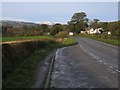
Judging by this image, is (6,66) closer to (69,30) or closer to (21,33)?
(21,33)

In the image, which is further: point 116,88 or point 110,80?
point 110,80

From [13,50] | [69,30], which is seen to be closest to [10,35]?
[13,50]

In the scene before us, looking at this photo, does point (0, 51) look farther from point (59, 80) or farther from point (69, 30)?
point (69, 30)

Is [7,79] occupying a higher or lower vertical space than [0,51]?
lower

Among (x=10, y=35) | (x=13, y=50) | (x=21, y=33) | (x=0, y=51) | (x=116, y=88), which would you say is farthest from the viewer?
(x=21, y=33)

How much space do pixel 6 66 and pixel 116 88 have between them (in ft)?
16.3

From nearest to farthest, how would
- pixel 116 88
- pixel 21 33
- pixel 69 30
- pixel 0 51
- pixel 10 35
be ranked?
1. pixel 116 88
2. pixel 0 51
3. pixel 10 35
4. pixel 21 33
5. pixel 69 30

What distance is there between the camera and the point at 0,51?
1301cm

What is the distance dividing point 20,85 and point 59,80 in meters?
2.74

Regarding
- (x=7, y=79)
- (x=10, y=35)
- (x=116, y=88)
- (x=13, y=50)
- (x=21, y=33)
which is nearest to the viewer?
(x=116, y=88)

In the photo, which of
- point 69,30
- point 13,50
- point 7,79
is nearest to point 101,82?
point 7,79

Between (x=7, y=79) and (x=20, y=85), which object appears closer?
(x=20, y=85)

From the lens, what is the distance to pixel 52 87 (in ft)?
38.4

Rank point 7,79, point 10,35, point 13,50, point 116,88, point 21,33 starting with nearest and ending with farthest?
point 116,88 → point 7,79 → point 13,50 → point 10,35 → point 21,33
